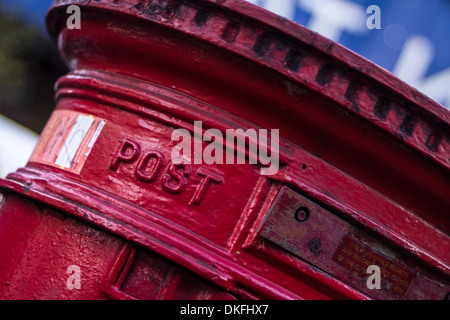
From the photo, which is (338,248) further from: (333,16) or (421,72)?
(421,72)

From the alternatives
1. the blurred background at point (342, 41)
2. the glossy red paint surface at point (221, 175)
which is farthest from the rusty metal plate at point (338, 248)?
the blurred background at point (342, 41)

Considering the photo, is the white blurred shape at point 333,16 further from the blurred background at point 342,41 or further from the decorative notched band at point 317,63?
the decorative notched band at point 317,63

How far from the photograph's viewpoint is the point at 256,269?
37.0 inches

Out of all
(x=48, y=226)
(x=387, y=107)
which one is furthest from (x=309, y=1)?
(x=48, y=226)

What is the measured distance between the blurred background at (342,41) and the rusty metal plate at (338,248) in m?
3.27

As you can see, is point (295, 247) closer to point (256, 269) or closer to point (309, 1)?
point (256, 269)

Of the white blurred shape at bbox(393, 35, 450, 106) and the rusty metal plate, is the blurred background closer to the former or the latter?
the white blurred shape at bbox(393, 35, 450, 106)

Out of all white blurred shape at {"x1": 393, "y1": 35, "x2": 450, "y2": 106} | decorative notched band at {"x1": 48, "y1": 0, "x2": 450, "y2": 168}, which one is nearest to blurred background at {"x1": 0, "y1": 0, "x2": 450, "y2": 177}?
white blurred shape at {"x1": 393, "y1": 35, "x2": 450, "y2": 106}

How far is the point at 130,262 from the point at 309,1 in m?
3.70

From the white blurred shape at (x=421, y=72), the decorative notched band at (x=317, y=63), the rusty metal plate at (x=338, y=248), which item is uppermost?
the white blurred shape at (x=421, y=72)

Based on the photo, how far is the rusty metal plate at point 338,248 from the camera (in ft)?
3.08

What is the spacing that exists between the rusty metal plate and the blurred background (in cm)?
327

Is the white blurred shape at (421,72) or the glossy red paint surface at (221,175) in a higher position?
the white blurred shape at (421,72)
